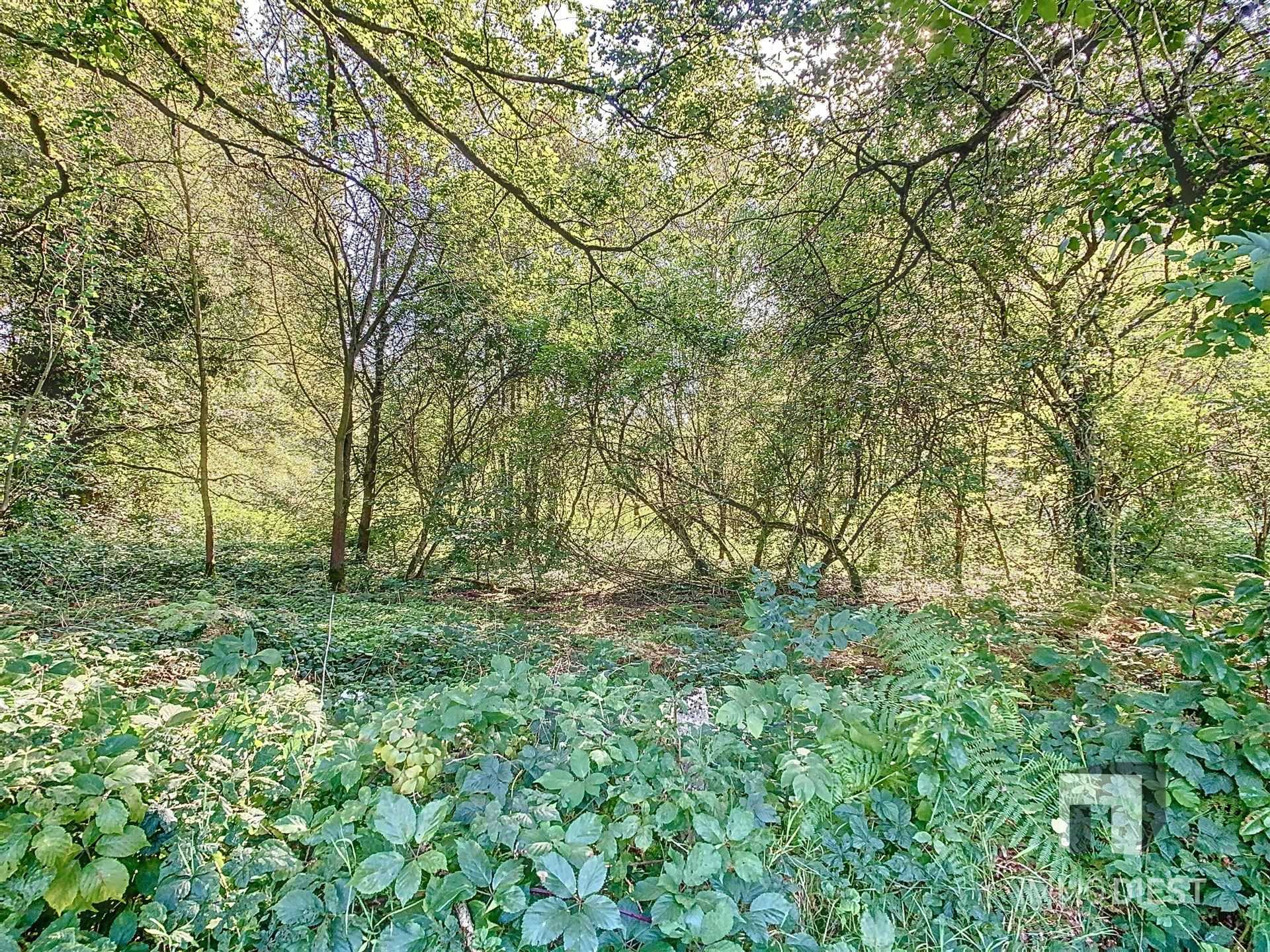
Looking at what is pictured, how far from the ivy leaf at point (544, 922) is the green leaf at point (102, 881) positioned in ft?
2.49

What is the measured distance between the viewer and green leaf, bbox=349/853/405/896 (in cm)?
92

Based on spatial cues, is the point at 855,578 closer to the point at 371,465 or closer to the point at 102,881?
the point at 102,881

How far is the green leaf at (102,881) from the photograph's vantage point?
0.90 meters

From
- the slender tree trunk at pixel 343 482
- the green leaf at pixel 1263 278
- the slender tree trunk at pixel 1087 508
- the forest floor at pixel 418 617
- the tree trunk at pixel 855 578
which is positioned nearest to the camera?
the green leaf at pixel 1263 278

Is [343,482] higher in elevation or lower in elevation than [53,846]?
higher

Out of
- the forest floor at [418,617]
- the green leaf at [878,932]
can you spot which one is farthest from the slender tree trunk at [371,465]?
the green leaf at [878,932]

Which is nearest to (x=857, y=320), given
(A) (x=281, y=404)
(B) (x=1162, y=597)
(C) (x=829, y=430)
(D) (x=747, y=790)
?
(C) (x=829, y=430)

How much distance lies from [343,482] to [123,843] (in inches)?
206

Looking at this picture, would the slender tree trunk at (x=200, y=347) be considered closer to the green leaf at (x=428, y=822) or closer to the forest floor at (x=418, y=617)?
the forest floor at (x=418, y=617)

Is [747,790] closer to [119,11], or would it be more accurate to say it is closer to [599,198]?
[599,198]

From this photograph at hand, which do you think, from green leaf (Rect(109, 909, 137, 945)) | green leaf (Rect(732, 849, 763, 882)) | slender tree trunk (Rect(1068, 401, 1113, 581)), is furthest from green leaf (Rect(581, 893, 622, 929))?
slender tree trunk (Rect(1068, 401, 1113, 581))

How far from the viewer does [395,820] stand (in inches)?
39.2

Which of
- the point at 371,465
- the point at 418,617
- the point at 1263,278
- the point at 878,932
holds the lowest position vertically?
the point at 418,617

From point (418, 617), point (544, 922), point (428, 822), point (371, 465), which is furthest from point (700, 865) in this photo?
point (371, 465)
